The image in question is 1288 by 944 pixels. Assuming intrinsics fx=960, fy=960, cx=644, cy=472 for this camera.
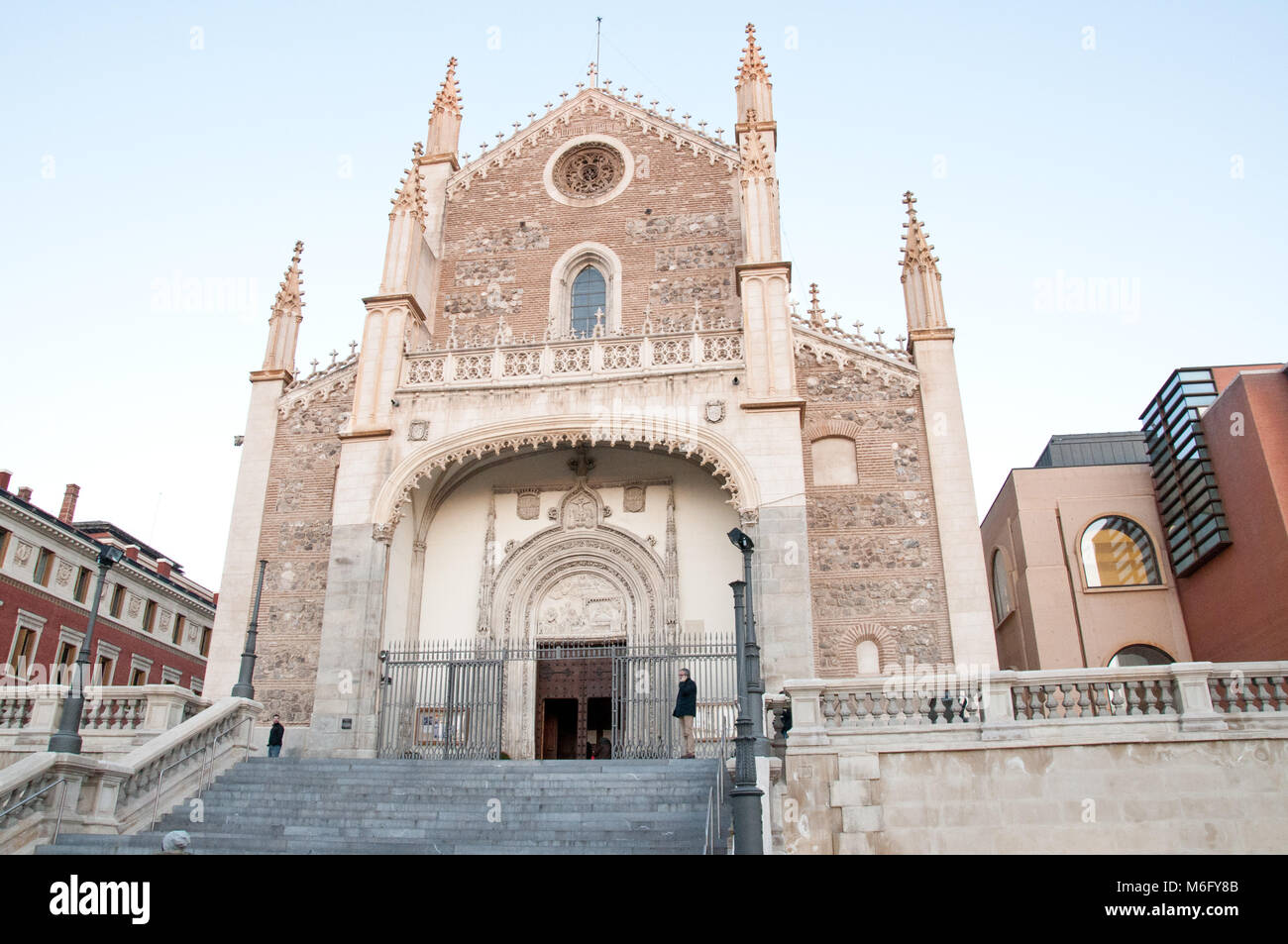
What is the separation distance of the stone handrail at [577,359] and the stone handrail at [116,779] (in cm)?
722

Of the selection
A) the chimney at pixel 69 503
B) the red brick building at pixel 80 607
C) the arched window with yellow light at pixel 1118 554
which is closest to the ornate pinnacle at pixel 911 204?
the arched window with yellow light at pixel 1118 554

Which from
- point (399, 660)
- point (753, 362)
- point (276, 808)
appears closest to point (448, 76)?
point (753, 362)

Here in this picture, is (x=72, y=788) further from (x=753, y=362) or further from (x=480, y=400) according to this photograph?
(x=753, y=362)

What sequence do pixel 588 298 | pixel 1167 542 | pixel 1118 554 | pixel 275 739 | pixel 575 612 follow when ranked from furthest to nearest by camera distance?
pixel 1118 554
pixel 1167 542
pixel 588 298
pixel 575 612
pixel 275 739

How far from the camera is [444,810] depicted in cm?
1173

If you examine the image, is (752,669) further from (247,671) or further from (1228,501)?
(1228,501)

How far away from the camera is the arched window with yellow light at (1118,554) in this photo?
80.7 feet

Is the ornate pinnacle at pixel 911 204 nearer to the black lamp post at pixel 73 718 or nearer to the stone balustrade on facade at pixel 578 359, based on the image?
the stone balustrade on facade at pixel 578 359

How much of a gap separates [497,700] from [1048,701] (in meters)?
8.58

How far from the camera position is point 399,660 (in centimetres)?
1692

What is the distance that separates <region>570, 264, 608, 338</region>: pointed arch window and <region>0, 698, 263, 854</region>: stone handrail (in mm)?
10994

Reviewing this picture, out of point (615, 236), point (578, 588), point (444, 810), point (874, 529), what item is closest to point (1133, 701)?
point (874, 529)
